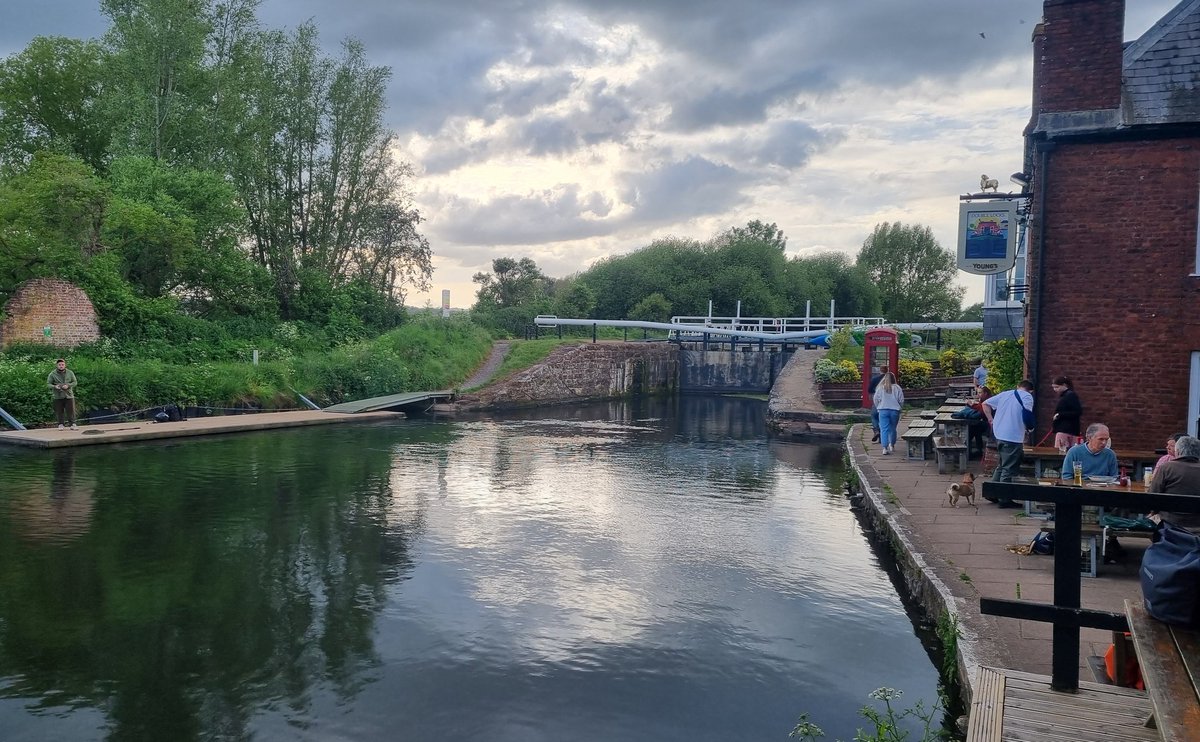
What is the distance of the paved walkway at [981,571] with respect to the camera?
18.6 ft

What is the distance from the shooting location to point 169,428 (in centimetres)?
1769

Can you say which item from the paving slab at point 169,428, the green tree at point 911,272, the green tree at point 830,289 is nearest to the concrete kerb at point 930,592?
the paving slab at point 169,428

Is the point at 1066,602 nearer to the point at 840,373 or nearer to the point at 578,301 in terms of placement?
the point at 840,373

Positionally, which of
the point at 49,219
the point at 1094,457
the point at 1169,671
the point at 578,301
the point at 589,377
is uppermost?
the point at 49,219

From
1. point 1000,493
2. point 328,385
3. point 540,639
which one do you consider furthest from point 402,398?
point 1000,493

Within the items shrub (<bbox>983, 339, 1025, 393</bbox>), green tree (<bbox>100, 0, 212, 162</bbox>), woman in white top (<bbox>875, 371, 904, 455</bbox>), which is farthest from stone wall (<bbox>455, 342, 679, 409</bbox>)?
shrub (<bbox>983, 339, 1025, 393</bbox>)

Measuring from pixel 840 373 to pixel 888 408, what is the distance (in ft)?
30.9

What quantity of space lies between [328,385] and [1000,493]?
23.5 metres

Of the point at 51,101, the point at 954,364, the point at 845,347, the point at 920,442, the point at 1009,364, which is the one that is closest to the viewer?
the point at 1009,364

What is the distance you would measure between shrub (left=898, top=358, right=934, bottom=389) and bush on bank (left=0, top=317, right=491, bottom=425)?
14405mm

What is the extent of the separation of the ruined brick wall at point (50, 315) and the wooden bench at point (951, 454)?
2005cm

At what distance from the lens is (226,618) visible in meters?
6.88

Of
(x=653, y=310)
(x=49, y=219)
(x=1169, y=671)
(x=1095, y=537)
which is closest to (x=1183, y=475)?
(x=1095, y=537)

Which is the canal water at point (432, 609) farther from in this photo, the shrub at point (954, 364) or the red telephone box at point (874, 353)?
the shrub at point (954, 364)
